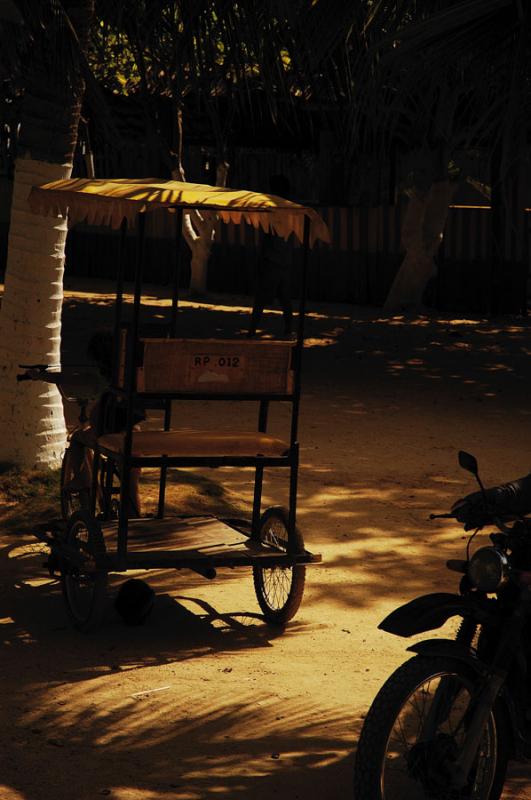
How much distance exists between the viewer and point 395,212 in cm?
2283

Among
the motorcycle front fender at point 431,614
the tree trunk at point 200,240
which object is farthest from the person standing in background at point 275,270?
the motorcycle front fender at point 431,614

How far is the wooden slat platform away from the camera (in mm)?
6453

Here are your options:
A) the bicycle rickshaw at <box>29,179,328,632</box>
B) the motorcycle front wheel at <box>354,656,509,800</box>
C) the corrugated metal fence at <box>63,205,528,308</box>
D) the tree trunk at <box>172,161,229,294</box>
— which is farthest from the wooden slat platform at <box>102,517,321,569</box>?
the tree trunk at <box>172,161,229,294</box>

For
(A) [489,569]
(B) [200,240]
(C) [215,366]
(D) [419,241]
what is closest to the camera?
(A) [489,569]

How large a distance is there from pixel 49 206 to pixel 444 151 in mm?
13901

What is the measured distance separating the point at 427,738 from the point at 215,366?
263cm

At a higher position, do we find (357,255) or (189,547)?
(357,255)

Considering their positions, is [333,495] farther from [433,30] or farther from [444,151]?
[444,151]

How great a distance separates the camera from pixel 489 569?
420 cm

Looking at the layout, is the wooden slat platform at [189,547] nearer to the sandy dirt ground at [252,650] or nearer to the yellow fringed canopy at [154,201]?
the sandy dirt ground at [252,650]

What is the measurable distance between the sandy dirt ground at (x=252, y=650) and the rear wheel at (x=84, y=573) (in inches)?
4.0

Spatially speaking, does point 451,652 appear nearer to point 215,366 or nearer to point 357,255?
point 215,366

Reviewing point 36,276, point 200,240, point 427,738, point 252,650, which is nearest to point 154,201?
point 252,650

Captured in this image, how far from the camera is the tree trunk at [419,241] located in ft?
67.2
